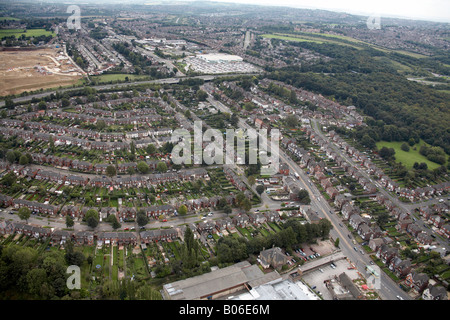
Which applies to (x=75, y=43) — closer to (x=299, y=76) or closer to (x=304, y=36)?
(x=299, y=76)

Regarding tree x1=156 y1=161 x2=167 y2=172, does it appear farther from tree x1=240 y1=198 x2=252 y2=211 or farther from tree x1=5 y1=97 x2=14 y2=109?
tree x1=5 y1=97 x2=14 y2=109

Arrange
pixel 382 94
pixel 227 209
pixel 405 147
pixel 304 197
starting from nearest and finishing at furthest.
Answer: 1. pixel 227 209
2. pixel 304 197
3. pixel 405 147
4. pixel 382 94

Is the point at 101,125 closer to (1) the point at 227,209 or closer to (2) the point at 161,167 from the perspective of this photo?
(2) the point at 161,167

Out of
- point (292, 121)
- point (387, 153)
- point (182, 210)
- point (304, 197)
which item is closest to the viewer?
point (182, 210)

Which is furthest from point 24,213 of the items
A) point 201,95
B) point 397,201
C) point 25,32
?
point 25,32

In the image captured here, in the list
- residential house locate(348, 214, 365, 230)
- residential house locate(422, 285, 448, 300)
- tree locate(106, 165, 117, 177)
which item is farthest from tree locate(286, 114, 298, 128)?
residential house locate(422, 285, 448, 300)
